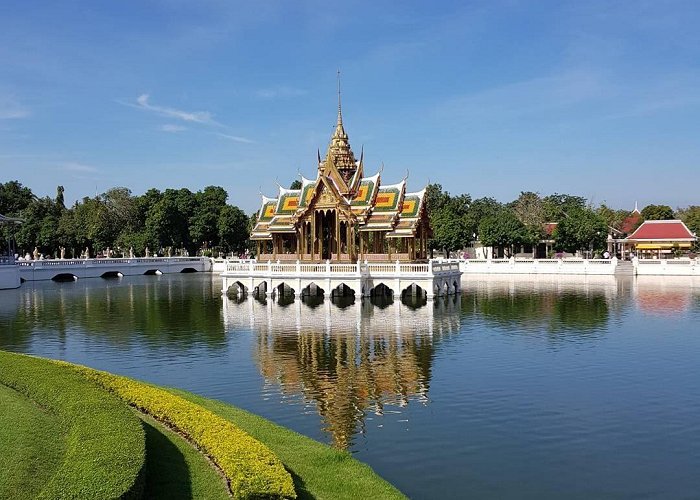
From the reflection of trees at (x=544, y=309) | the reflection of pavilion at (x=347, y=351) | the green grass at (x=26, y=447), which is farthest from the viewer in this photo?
the reflection of trees at (x=544, y=309)

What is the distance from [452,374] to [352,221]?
84.9 feet

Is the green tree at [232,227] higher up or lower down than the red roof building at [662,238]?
higher up

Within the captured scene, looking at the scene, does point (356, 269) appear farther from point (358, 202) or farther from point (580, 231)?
point (580, 231)

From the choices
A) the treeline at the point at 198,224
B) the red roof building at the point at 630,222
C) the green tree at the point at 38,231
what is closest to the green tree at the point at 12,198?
the treeline at the point at 198,224

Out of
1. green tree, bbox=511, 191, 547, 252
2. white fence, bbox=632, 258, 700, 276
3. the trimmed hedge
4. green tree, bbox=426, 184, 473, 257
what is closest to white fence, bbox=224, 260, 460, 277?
the trimmed hedge

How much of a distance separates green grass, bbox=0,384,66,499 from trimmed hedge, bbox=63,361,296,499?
Result: 1999 millimetres

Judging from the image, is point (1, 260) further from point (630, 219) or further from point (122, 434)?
point (630, 219)

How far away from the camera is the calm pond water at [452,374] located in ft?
41.5

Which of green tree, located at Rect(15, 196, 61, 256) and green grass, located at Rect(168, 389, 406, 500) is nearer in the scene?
green grass, located at Rect(168, 389, 406, 500)

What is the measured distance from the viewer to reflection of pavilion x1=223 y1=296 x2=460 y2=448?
17.3 meters

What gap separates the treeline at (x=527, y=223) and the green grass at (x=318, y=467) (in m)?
68.3

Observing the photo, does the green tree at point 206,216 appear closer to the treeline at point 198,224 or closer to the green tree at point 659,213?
the treeline at point 198,224

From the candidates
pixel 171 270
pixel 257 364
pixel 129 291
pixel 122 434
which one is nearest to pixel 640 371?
pixel 257 364

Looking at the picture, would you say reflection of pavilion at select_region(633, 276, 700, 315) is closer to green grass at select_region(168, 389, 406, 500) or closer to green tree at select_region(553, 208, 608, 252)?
green tree at select_region(553, 208, 608, 252)
